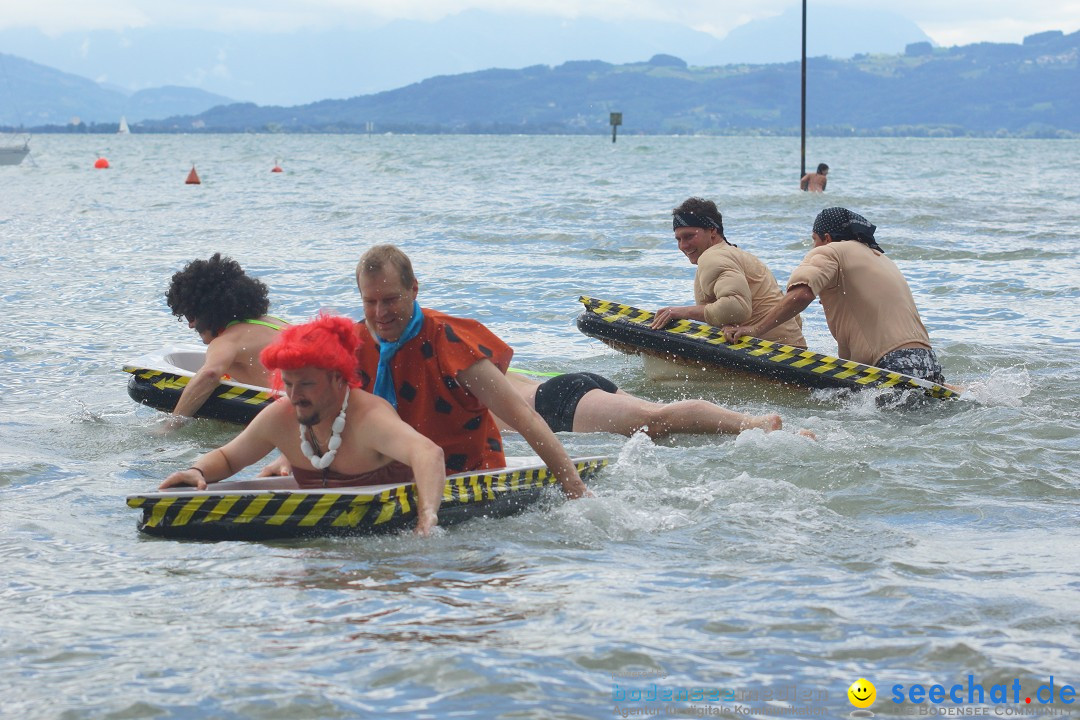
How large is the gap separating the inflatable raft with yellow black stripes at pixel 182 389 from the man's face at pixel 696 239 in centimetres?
315

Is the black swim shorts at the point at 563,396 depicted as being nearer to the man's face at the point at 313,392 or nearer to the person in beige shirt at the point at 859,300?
the person in beige shirt at the point at 859,300

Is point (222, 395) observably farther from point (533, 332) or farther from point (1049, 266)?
point (1049, 266)

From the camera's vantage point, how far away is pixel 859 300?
30.4 feet

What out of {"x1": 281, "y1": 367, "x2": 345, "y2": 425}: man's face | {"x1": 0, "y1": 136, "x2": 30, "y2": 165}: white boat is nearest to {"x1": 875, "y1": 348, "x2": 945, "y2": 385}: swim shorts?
{"x1": 281, "y1": 367, "x2": 345, "y2": 425}: man's face

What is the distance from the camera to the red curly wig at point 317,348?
5160mm

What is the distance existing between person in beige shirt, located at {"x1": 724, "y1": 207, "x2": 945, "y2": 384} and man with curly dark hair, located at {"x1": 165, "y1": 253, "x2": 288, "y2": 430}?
343 cm

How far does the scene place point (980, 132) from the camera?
194m

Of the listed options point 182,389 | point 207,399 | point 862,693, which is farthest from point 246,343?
point 862,693

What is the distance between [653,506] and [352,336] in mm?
1853

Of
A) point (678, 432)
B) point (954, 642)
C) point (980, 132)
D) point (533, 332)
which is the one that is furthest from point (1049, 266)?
point (980, 132)

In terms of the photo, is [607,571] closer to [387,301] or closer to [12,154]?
[387,301]

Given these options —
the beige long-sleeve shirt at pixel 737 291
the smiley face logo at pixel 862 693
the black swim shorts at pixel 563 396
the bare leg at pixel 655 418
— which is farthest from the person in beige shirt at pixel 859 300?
the smiley face logo at pixel 862 693

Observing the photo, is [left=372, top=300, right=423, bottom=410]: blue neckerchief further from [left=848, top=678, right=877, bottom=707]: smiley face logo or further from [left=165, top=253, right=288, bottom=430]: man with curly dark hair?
[left=165, top=253, right=288, bottom=430]: man with curly dark hair

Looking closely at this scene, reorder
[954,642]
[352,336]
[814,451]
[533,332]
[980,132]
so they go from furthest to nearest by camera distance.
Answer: [980,132] → [533,332] → [814,451] → [352,336] → [954,642]
